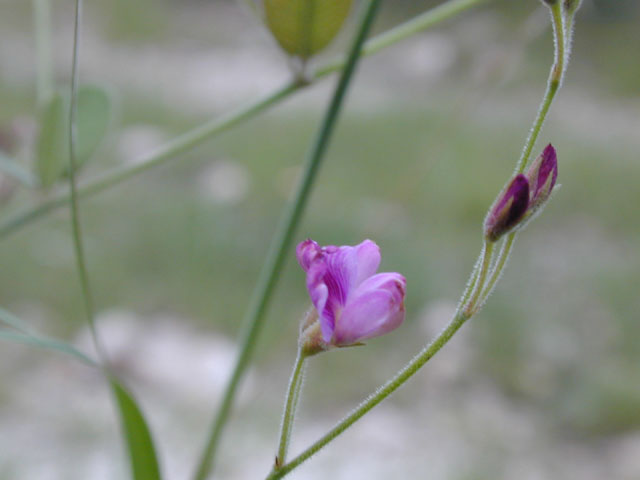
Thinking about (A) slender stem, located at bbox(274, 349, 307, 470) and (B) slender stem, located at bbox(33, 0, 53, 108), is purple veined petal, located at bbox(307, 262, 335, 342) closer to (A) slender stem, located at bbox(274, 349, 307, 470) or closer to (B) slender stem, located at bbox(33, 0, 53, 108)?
(A) slender stem, located at bbox(274, 349, 307, 470)

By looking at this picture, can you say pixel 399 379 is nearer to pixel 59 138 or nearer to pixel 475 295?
pixel 475 295

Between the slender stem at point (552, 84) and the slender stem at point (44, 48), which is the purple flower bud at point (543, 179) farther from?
the slender stem at point (44, 48)

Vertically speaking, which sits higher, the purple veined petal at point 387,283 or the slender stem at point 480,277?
the purple veined petal at point 387,283

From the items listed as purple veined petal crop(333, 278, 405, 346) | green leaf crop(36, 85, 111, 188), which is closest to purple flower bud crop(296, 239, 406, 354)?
purple veined petal crop(333, 278, 405, 346)

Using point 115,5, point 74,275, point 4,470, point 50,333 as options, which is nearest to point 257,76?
point 115,5

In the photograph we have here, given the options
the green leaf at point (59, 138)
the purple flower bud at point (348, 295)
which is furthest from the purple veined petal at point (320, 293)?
the green leaf at point (59, 138)
